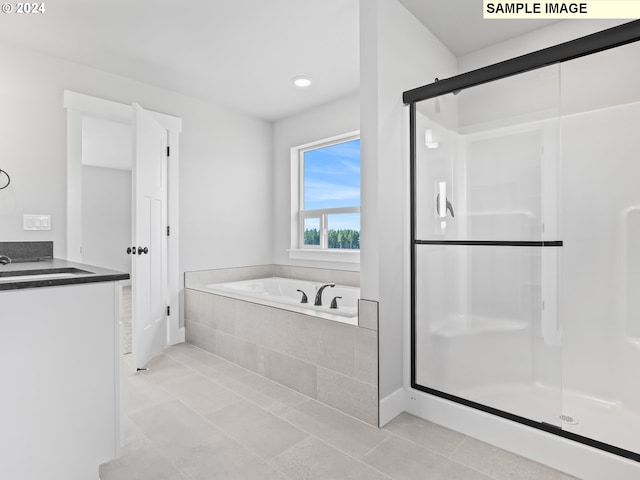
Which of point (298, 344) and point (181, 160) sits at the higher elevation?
point (181, 160)

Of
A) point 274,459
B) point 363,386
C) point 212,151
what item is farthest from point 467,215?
point 212,151

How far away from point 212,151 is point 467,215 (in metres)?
2.74

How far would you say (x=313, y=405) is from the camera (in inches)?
86.2

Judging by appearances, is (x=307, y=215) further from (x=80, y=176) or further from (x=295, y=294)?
(x=80, y=176)

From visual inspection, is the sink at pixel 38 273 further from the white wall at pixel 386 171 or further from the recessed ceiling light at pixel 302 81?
the recessed ceiling light at pixel 302 81

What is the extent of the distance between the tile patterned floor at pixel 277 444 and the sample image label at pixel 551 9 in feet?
8.12

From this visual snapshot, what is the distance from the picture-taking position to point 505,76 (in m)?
1.80

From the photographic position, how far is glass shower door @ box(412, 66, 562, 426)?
5.82 feet

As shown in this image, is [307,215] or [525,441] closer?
[525,441]

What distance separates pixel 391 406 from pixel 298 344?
0.69 m

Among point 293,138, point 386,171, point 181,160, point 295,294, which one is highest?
point 293,138

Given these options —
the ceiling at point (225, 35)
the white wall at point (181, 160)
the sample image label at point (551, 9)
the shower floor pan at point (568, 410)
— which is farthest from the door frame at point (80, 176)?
the sample image label at point (551, 9)

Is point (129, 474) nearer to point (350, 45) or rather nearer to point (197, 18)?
point (197, 18)

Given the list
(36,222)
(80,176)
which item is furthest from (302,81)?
(36,222)
